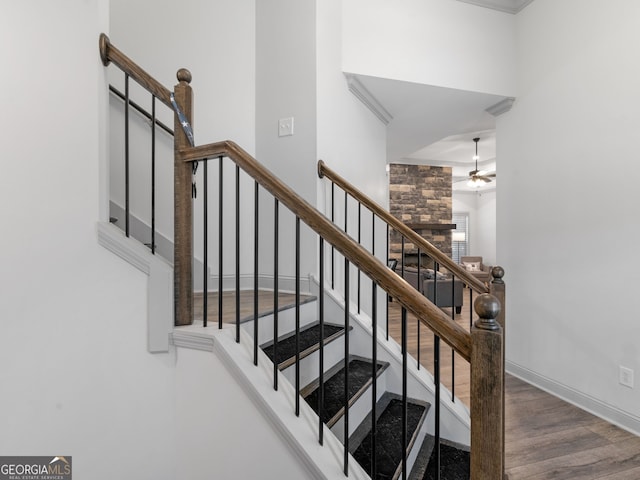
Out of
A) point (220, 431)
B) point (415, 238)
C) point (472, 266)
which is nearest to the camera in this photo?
point (220, 431)

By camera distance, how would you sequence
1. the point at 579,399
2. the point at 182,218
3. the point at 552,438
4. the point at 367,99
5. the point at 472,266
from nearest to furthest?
the point at 182,218, the point at 552,438, the point at 579,399, the point at 367,99, the point at 472,266

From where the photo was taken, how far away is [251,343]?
1.46 metres

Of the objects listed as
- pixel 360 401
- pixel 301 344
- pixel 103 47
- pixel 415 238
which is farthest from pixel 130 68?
pixel 360 401

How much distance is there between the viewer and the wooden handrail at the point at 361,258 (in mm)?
918

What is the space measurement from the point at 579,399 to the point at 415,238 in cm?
198

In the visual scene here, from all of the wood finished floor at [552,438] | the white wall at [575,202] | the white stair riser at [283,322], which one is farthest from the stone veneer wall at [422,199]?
the white stair riser at [283,322]

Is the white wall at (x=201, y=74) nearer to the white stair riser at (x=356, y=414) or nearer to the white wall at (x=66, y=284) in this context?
the white wall at (x=66, y=284)

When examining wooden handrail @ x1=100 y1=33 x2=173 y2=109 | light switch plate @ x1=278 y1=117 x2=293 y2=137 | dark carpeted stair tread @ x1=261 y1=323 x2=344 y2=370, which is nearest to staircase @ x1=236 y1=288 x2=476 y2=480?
dark carpeted stair tread @ x1=261 y1=323 x2=344 y2=370

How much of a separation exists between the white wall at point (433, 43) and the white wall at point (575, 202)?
232 millimetres

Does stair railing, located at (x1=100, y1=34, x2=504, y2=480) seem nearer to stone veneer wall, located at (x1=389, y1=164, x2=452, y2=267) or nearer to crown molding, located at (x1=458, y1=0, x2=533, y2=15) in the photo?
crown molding, located at (x1=458, y1=0, x2=533, y2=15)

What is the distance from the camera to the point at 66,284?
1.43 meters

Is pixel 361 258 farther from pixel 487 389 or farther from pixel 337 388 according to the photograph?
pixel 337 388

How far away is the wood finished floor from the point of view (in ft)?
6.05

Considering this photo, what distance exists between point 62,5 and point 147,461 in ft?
6.49
